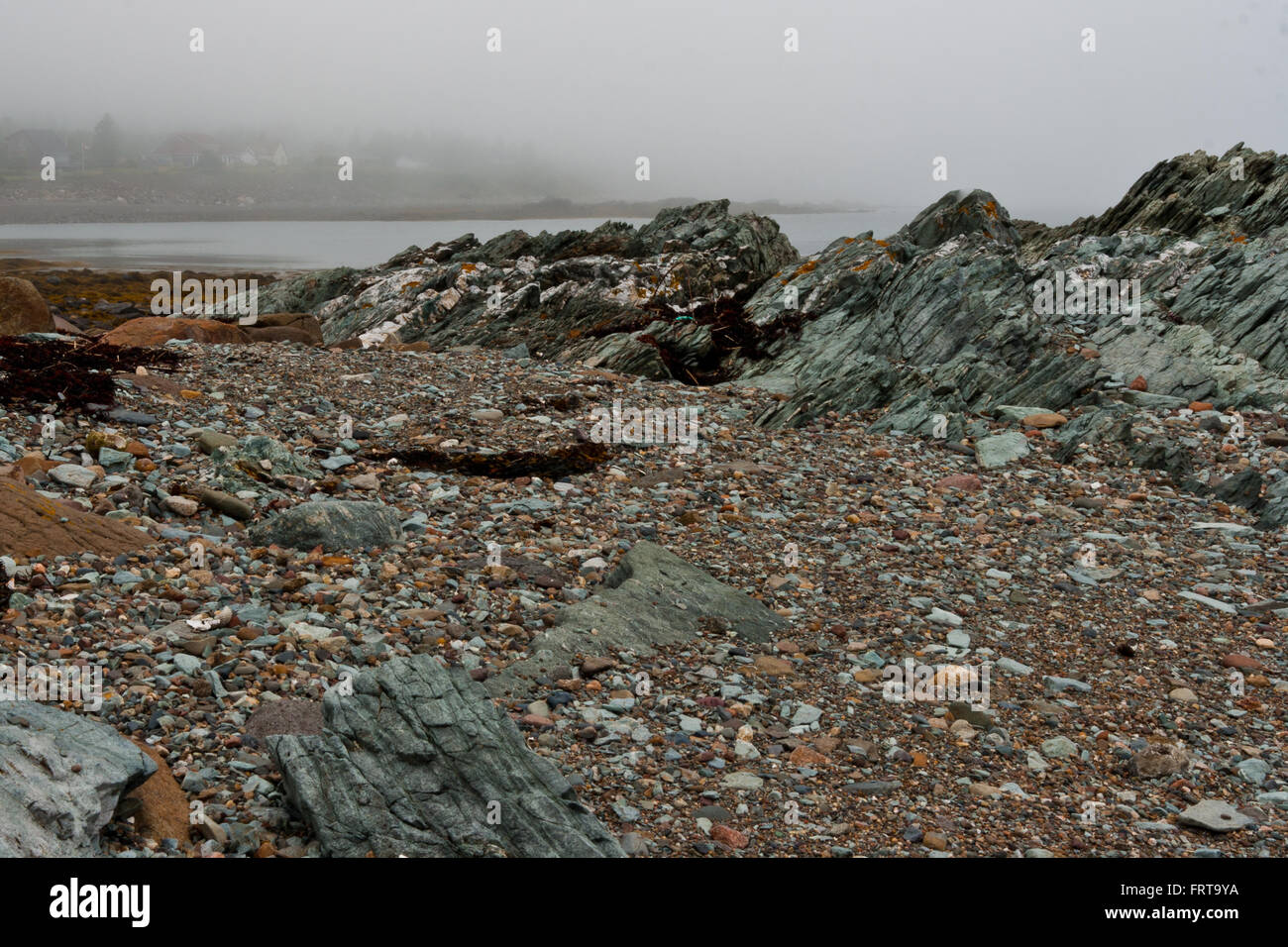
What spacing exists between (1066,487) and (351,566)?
1150 cm

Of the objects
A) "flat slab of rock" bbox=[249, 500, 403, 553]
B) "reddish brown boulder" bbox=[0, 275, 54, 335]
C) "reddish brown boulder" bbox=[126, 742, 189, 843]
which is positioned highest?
"reddish brown boulder" bbox=[0, 275, 54, 335]

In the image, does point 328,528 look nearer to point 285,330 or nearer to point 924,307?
point 285,330

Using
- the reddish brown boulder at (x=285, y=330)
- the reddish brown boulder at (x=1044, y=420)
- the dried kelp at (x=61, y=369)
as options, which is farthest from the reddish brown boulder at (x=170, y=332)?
the reddish brown boulder at (x=1044, y=420)

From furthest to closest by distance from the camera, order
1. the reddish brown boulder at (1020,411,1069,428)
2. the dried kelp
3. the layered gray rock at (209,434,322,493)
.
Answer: the reddish brown boulder at (1020,411,1069,428) < the dried kelp < the layered gray rock at (209,434,322,493)

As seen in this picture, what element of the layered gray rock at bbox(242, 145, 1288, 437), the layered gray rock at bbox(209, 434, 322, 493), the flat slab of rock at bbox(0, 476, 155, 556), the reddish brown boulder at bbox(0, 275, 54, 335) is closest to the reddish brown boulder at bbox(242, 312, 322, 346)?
the layered gray rock at bbox(242, 145, 1288, 437)

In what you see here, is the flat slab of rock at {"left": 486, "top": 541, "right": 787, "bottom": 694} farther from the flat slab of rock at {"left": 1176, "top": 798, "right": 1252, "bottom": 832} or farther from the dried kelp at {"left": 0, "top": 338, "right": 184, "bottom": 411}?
the dried kelp at {"left": 0, "top": 338, "right": 184, "bottom": 411}

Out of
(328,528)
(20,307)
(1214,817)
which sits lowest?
(1214,817)

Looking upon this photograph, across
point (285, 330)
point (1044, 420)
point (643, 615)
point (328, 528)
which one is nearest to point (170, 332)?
point (285, 330)

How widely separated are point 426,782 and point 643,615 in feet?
13.3

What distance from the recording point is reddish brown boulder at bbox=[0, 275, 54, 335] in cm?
2106

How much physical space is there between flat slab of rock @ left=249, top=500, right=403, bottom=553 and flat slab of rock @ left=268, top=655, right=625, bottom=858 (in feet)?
13.3

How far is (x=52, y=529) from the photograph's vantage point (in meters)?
9.50

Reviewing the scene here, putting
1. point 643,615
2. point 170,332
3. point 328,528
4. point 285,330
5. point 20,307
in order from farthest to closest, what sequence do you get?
point 285,330
point 170,332
point 20,307
point 328,528
point 643,615
